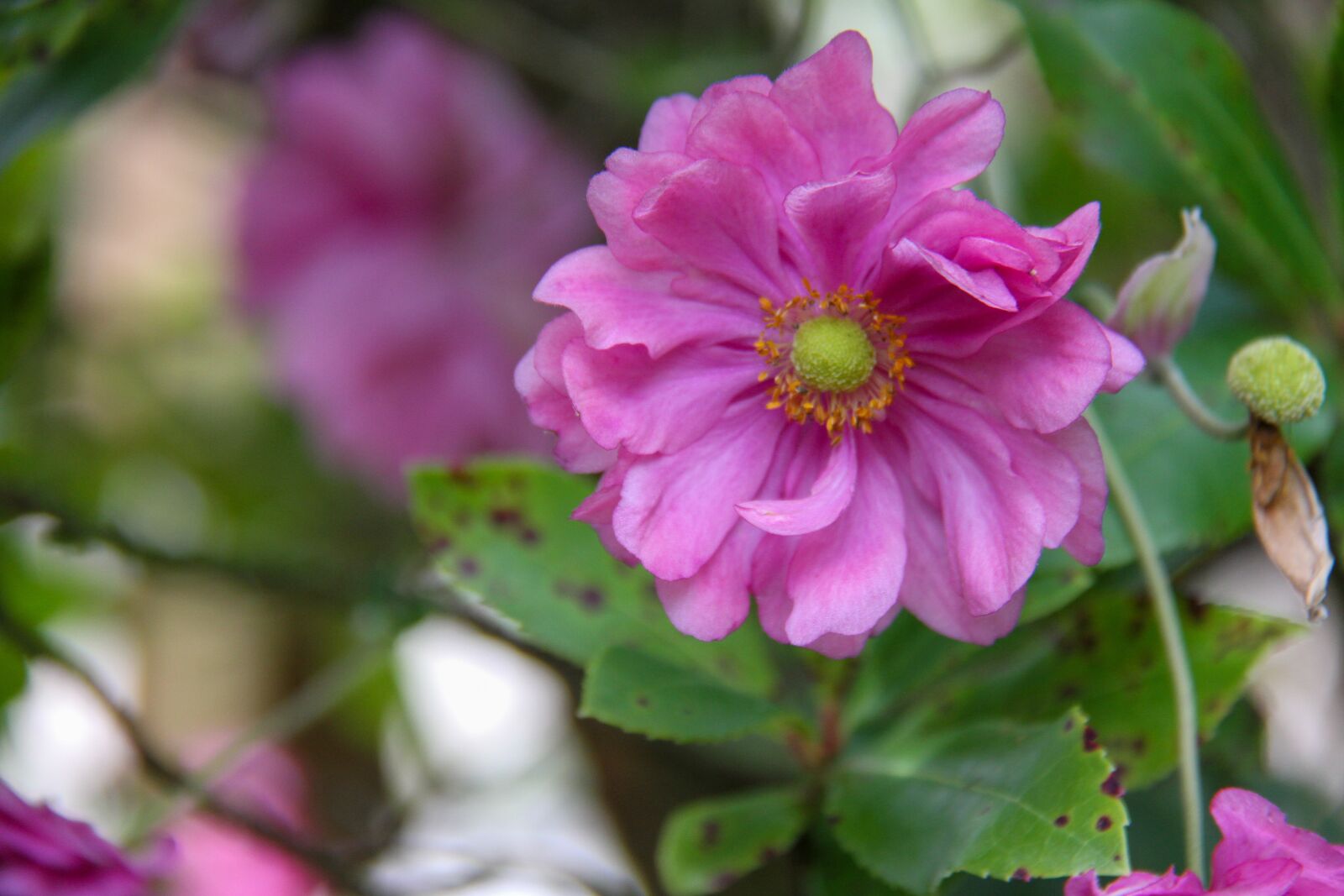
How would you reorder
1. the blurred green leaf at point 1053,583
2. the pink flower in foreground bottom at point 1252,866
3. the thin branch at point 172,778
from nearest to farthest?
the pink flower in foreground bottom at point 1252,866
the blurred green leaf at point 1053,583
the thin branch at point 172,778

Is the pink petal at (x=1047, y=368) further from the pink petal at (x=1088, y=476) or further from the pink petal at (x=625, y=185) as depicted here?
the pink petal at (x=625, y=185)

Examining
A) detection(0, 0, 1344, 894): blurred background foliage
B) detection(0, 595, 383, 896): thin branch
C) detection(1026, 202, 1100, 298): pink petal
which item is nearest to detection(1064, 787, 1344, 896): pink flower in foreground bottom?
detection(0, 0, 1344, 894): blurred background foliage

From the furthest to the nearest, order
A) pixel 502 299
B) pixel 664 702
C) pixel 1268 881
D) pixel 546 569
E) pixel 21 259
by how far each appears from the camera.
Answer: pixel 502 299 → pixel 21 259 → pixel 546 569 → pixel 664 702 → pixel 1268 881

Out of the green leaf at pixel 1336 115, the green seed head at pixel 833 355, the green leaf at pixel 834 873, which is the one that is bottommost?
the green leaf at pixel 834 873

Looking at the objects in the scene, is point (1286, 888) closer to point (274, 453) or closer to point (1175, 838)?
point (1175, 838)

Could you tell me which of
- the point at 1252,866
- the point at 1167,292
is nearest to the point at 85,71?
the point at 1167,292

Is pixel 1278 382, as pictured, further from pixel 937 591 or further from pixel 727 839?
pixel 727 839

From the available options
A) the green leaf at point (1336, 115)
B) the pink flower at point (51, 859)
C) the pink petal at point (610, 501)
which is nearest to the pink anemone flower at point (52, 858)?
the pink flower at point (51, 859)
